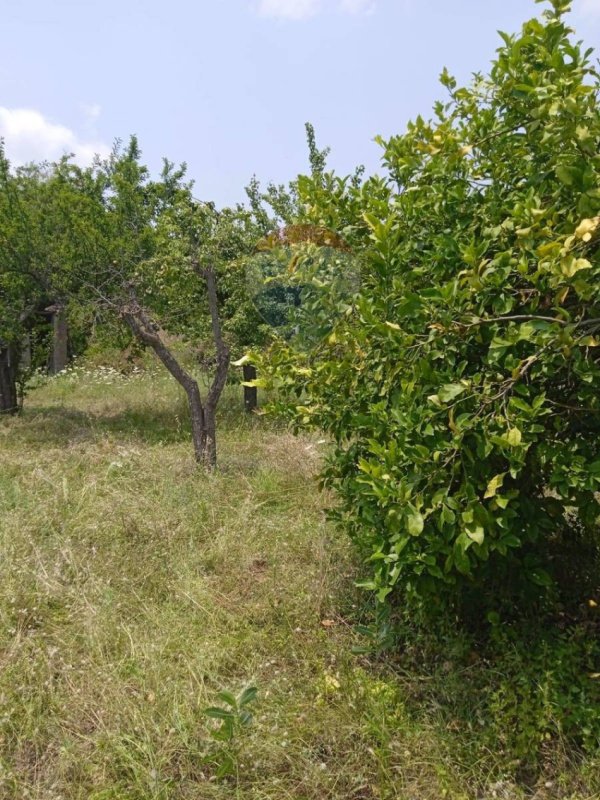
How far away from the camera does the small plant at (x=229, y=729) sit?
2.20 metres

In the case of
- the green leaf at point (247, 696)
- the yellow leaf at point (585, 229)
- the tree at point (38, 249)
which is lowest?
the green leaf at point (247, 696)

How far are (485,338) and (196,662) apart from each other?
1860mm

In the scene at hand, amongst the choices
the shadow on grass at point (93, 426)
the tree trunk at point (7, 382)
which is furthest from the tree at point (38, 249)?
the shadow on grass at point (93, 426)

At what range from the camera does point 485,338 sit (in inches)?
88.4

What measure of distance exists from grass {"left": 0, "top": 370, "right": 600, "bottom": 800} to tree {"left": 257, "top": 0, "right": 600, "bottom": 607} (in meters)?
0.57

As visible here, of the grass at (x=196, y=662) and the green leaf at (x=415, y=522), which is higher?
the green leaf at (x=415, y=522)

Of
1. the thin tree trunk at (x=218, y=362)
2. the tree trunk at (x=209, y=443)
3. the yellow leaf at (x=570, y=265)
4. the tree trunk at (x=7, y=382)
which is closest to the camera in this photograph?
the yellow leaf at (x=570, y=265)

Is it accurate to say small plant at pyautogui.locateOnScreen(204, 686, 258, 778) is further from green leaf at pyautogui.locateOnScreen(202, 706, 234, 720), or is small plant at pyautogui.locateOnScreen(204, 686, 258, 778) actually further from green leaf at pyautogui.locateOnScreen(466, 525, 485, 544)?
green leaf at pyautogui.locateOnScreen(466, 525, 485, 544)

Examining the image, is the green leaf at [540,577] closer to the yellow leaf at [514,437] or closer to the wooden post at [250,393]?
the yellow leaf at [514,437]

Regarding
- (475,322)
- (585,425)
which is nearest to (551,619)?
(585,425)

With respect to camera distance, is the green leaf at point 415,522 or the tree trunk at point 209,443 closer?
the green leaf at point 415,522

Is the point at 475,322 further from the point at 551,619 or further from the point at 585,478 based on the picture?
the point at 551,619

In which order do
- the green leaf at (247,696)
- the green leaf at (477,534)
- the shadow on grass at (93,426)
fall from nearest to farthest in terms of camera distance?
the green leaf at (477,534)
the green leaf at (247,696)
the shadow on grass at (93,426)

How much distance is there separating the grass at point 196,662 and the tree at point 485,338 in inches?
22.5
